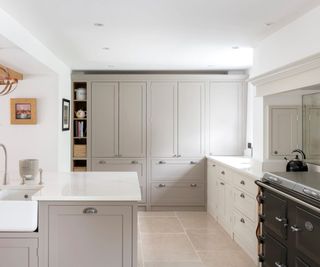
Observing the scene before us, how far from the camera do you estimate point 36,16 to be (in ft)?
10.2

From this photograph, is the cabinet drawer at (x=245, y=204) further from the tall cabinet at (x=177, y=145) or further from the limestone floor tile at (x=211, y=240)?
the tall cabinet at (x=177, y=145)

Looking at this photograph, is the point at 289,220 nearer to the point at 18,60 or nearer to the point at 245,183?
the point at 245,183

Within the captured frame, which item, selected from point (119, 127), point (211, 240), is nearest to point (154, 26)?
point (211, 240)

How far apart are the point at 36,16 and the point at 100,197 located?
1684 mm

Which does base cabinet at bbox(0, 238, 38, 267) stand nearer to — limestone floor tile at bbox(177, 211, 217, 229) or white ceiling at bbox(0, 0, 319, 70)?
white ceiling at bbox(0, 0, 319, 70)

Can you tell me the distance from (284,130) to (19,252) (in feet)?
8.96

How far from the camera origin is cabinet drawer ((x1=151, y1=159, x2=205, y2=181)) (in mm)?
5809

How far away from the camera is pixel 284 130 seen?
377cm

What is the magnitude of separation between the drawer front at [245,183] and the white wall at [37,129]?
2.44 metres

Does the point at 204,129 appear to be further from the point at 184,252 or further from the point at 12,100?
the point at 12,100

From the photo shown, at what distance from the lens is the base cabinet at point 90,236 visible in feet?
8.43

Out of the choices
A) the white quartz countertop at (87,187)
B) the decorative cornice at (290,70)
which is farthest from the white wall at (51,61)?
the decorative cornice at (290,70)

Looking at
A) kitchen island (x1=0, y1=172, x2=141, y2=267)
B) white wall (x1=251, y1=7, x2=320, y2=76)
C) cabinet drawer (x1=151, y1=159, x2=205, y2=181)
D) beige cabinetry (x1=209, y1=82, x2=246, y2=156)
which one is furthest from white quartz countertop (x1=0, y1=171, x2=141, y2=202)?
beige cabinetry (x1=209, y1=82, x2=246, y2=156)

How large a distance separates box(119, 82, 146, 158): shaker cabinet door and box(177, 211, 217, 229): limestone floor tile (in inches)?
46.0
